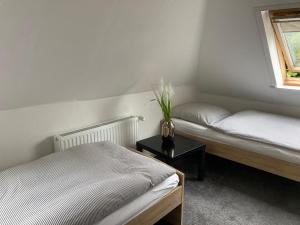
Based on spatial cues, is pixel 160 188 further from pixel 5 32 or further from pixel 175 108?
pixel 175 108

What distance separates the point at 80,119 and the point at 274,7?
2041 millimetres

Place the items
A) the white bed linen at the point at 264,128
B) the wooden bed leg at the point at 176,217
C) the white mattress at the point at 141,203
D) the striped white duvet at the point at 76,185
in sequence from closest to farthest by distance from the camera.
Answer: the striped white duvet at the point at 76,185 < the white mattress at the point at 141,203 < the wooden bed leg at the point at 176,217 < the white bed linen at the point at 264,128

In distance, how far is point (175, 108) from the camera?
336 cm

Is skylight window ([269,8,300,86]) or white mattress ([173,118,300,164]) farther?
skylight window ([269,8,300,86])

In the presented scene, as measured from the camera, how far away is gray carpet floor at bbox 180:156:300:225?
2.16 m

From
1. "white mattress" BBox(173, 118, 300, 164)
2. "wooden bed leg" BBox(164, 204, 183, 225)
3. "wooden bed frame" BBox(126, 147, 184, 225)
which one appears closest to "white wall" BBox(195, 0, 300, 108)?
"white mattress" BBox(173, 118, 300, 164)

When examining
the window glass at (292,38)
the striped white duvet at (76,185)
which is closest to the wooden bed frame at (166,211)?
the striped white duvet at (76,185)

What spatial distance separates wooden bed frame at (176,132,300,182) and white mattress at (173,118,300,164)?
4 cm

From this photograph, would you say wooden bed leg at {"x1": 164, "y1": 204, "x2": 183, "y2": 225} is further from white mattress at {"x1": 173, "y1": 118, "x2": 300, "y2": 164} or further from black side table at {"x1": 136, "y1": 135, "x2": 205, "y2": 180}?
white mattress at {"x1": 173, "y1": 118, "x2": 300, "y2": 164}

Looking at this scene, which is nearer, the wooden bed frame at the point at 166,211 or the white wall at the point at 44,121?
the wooden bed frame at the point at 166,211

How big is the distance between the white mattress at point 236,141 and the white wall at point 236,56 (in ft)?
2.60

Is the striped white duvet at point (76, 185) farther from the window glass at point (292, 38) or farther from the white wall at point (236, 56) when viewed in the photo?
the window glass at point (292, 38)

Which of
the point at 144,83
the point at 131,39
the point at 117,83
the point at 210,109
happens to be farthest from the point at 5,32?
the point at 210,109

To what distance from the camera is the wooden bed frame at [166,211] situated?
1622 mm
